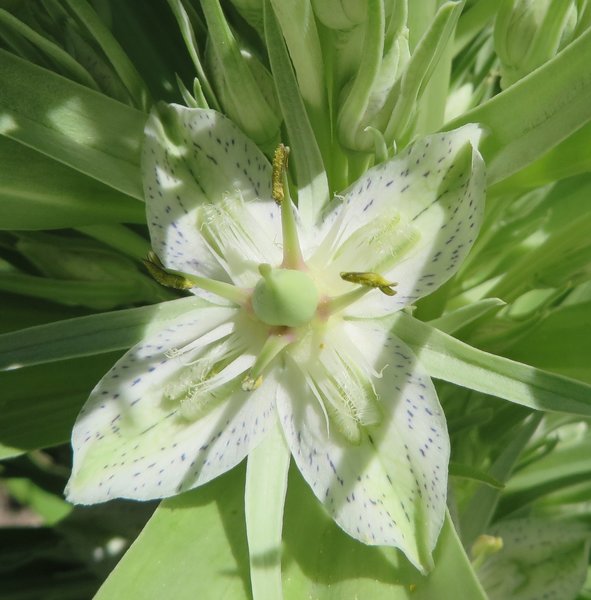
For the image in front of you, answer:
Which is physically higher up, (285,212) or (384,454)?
(285,212)

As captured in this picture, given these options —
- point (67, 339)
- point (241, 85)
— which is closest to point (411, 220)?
point (241, 85)

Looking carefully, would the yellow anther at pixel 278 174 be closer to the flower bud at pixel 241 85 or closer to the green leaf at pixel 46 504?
the flower bud at pixel 241 85

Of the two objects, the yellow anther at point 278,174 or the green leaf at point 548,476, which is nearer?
the yellow anther at point 278,174

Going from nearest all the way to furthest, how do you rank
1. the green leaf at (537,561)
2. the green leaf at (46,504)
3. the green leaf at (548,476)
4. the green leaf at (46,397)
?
the green leaf at (46,397) < the green leaf at (537,561) < the green leaf at (548,476) < the green leaf at (46,504)


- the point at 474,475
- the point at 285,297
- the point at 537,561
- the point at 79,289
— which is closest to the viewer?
the point at 285,297

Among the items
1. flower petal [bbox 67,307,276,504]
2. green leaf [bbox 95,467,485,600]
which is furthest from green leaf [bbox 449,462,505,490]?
flower petal [bbox 67,307,276,504]

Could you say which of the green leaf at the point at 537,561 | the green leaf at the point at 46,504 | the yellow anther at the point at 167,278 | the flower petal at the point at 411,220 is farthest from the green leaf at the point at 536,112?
the green leaf at the point at 46,504

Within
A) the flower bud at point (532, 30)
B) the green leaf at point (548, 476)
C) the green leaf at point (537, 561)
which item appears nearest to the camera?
the flower bud at point (532, 30)

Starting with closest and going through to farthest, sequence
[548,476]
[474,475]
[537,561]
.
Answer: [474,475], [537,561], [548,476]

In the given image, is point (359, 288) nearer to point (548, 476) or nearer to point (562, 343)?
point (562, 343)
